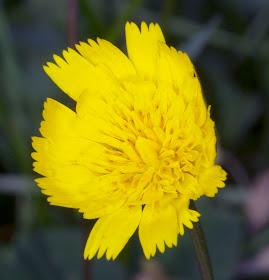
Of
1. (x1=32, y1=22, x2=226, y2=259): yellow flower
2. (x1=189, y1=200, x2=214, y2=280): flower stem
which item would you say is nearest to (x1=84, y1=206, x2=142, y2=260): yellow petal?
(x1=32, y1=22, x2=226, y2=259): yellow flower

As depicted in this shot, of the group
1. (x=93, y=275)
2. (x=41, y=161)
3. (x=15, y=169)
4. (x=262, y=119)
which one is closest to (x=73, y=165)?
(x=41, y=161)

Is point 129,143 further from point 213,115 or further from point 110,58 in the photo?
point 213,115

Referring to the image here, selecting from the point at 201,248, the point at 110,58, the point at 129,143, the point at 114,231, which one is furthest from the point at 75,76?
the point at 201,248

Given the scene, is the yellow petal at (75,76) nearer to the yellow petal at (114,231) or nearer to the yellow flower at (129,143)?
the yellow flower at (129,143)

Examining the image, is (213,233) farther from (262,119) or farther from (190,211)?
(190,211)

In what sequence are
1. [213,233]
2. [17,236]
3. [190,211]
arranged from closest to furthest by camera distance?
[190,211] < [213,233] < [17,236]

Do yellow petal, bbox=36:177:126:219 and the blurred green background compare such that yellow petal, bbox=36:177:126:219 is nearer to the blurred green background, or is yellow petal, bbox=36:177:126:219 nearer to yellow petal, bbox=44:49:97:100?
yellow petal, bbox=44:49:97:100
